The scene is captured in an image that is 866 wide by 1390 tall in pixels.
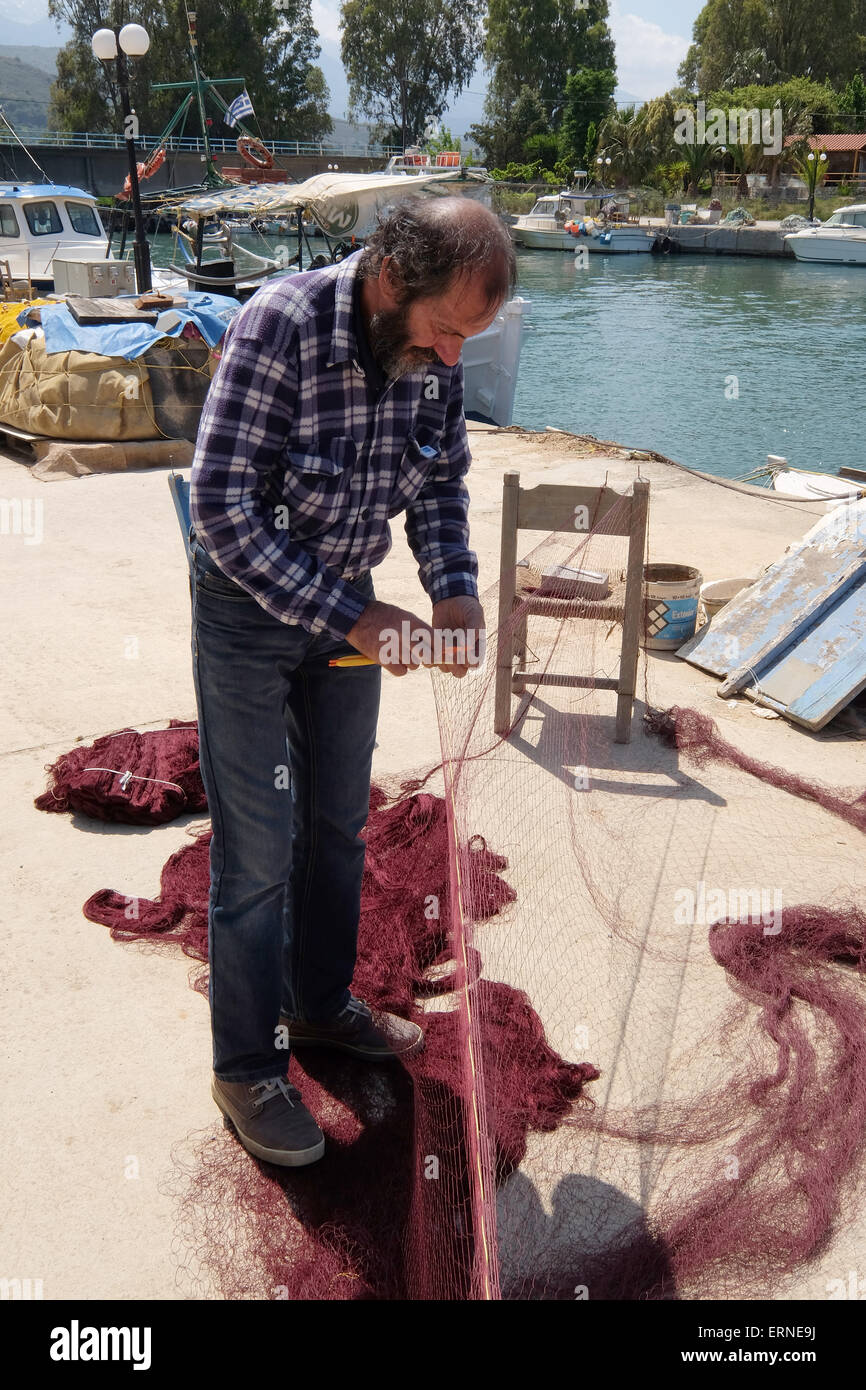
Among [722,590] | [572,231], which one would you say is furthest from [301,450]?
[572,231]

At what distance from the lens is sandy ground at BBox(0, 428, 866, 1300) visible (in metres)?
2.27

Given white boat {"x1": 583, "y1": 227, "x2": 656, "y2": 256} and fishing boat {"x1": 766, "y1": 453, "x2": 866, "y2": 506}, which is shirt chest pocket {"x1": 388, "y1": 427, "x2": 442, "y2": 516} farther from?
white boat {"x1": 583, "y1": 227, "x2": 656, "y2": 256}

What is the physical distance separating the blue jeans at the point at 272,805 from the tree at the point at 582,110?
→ 227ft

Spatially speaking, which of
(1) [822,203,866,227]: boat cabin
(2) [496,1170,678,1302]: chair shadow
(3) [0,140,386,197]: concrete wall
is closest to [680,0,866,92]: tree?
(1) [822,203,866,227]: boat cabin

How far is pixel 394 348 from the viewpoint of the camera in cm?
193

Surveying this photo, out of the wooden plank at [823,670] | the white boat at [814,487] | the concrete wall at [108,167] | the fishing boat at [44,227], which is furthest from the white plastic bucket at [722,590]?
the concrete wall at [108,167]

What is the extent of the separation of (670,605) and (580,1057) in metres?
2.90

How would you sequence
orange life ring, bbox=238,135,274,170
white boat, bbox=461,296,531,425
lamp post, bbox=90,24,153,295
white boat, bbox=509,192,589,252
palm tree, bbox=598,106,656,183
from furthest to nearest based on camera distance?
A: palm tree, bbox=598,106,656,183, white boat, bbox=509,192,589,252, orange life ring, bbox=238,135,274,170, white boat, bbox=461,296,531,425, lamp post, bbox=90,24,153,295

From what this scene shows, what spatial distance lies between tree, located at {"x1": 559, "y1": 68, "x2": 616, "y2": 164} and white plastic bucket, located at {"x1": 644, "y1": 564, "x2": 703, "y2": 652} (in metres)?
66.1

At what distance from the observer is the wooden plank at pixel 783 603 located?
4.87 meters

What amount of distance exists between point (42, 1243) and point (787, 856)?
2.46m

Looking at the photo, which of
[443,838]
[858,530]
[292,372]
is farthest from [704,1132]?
[858,530]

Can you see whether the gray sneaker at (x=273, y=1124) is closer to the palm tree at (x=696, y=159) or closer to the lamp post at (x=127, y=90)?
the lamp post at (x=127, y=90)

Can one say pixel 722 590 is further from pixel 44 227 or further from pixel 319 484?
pixel 44 227
